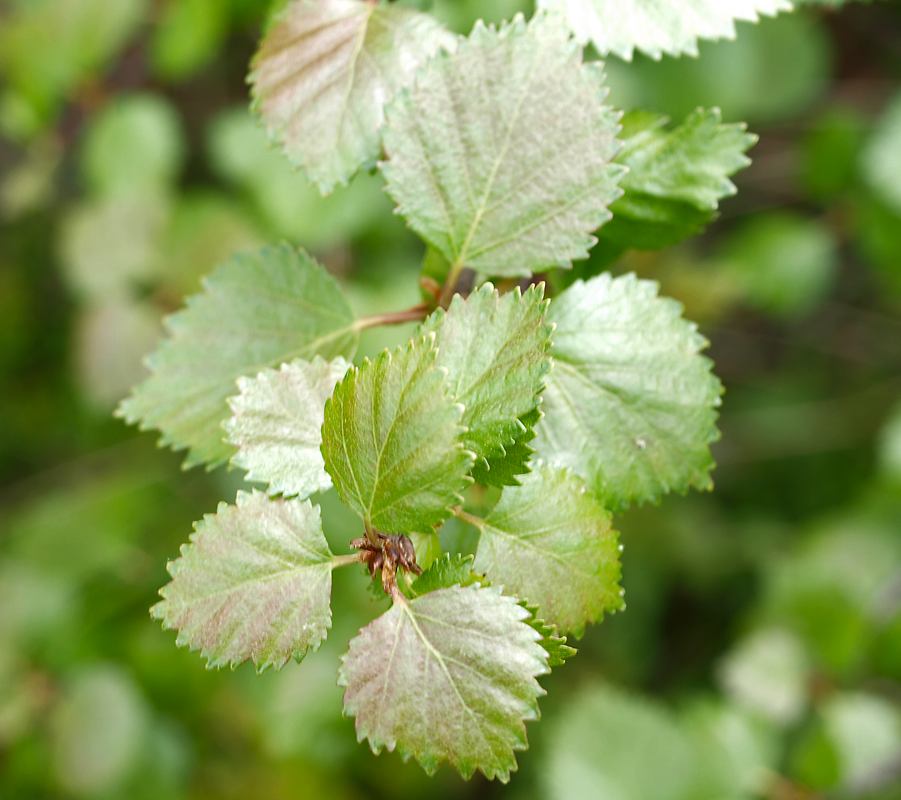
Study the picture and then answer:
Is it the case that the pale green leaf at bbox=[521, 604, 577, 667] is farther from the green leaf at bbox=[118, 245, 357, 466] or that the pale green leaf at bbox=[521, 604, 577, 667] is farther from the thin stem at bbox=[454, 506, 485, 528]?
the green leaf at bbox=[118, 245, 357, 466]

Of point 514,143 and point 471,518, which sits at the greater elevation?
point 514,143

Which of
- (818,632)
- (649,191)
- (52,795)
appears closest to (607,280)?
(649,191)

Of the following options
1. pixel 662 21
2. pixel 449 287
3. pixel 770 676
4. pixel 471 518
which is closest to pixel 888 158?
pixel 770 676

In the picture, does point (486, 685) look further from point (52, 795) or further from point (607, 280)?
point (52, 795)

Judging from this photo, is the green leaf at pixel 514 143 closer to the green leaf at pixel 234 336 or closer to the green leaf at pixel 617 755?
the green leaf at pixel 234 336

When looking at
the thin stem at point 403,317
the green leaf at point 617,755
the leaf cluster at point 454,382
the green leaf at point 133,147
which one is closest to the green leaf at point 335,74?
the leaf cluster at point 454,382

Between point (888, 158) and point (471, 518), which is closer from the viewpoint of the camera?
→ point (471, 518)

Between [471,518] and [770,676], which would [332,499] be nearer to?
[471,518]
